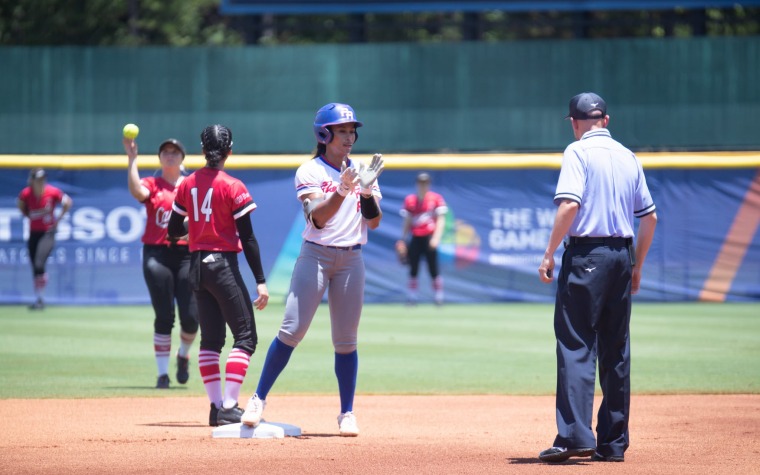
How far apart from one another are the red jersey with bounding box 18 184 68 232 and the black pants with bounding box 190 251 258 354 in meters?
10.1

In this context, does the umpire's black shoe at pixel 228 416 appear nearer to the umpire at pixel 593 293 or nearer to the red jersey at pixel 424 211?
the umpire at pixel 593 293

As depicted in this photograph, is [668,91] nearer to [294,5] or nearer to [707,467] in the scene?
[294,5]

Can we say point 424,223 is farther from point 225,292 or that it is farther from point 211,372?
point 225,292

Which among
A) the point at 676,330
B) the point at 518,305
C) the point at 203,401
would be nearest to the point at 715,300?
the point at 518,305

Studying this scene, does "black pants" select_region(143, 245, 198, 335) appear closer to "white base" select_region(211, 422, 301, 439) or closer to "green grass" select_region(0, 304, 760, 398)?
"green grass" select_region(0, 304, 760, 398)

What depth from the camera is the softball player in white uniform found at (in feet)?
21.0

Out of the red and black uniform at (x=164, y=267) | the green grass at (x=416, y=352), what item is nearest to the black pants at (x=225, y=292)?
the red and black uniform at (x=164, y=267)

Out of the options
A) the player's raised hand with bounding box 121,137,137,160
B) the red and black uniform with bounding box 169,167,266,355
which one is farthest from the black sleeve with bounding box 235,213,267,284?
the player's raised hand with bounding box 121,137,137,160

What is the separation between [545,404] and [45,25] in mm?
24603

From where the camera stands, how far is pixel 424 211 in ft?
56.0

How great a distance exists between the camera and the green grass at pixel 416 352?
934 cm

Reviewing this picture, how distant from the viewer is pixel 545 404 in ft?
27.6

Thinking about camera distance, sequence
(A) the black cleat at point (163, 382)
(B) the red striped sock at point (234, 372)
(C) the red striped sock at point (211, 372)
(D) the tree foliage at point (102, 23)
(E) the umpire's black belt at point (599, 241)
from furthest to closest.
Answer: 1. (D) the tree foliage at point (102, 23)
2. (A) the black cleat at point (163, 382)
3. (C) the red striped sock at point (211, 372)
4. (B) the red striped sock at point (234, 372)
5. (E) the umpire's black belt at point (599, 241)

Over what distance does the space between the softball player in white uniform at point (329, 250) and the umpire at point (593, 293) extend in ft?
4.10
